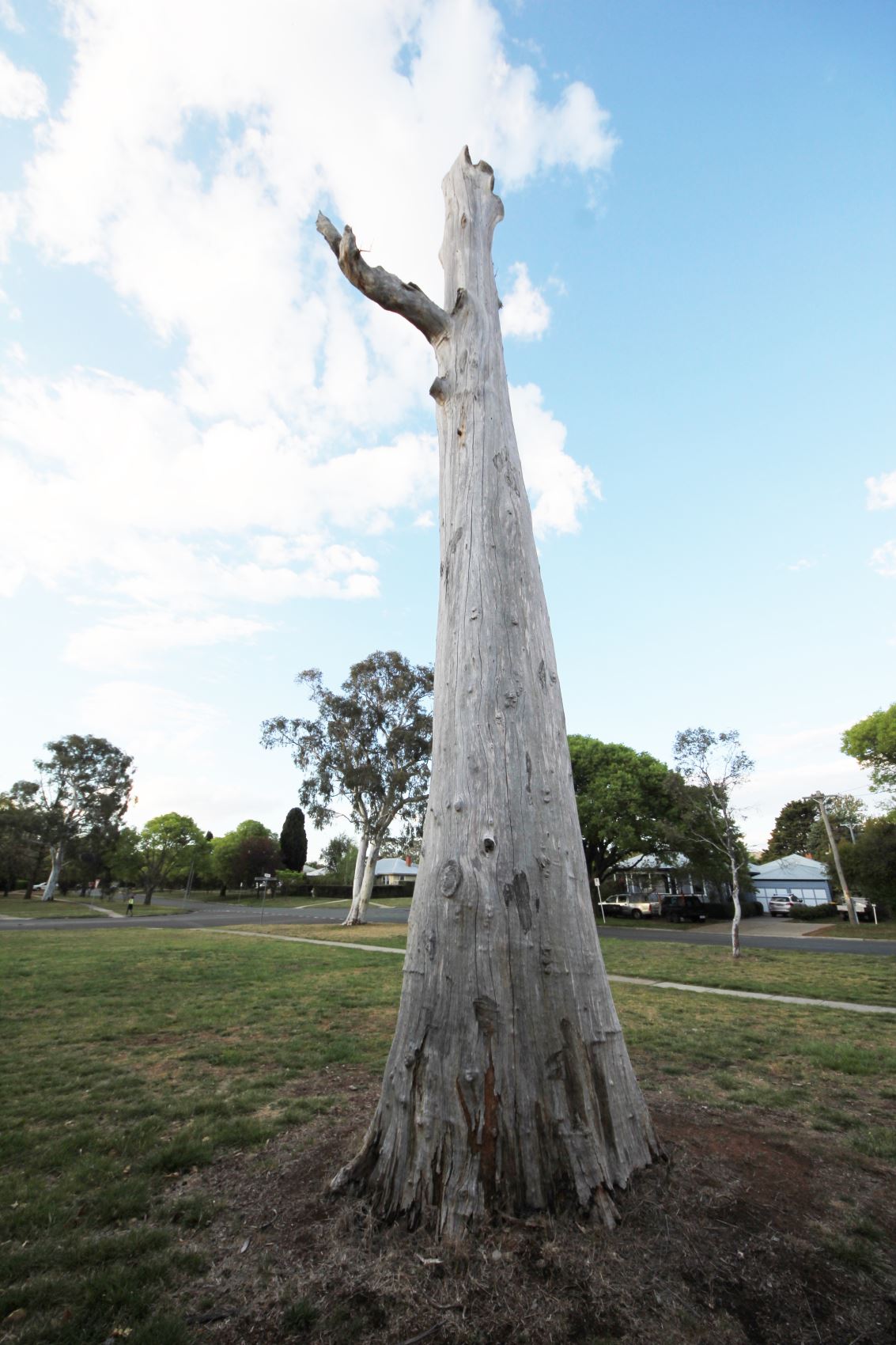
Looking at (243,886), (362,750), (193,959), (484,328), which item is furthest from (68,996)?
(243,886)

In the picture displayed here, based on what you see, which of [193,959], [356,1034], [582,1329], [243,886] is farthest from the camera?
[243,886]

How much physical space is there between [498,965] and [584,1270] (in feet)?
3.52

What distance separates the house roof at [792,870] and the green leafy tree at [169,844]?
46.0 metres

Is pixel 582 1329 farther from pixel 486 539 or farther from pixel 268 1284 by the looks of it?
pixel 486 539

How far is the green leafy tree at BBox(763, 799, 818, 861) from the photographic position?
60.9 meters

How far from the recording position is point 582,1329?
2012 mm

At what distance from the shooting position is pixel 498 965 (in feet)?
9.20

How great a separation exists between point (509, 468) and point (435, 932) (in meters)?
2.89

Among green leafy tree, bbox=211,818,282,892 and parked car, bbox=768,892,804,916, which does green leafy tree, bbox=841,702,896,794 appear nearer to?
parked car, bbox=768,892,804,916

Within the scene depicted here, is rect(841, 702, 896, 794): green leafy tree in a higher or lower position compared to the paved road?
higher

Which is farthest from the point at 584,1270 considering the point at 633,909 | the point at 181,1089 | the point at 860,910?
the point at 633,909

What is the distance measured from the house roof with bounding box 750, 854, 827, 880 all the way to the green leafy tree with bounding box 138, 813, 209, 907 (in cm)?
4595

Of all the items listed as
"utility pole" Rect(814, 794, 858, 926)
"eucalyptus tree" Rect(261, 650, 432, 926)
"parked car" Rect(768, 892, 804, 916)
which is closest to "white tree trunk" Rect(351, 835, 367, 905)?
"eucalyptus tree" Rect(261, 650, 432, 926)

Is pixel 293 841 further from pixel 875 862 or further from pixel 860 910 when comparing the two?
pixel 875 862
